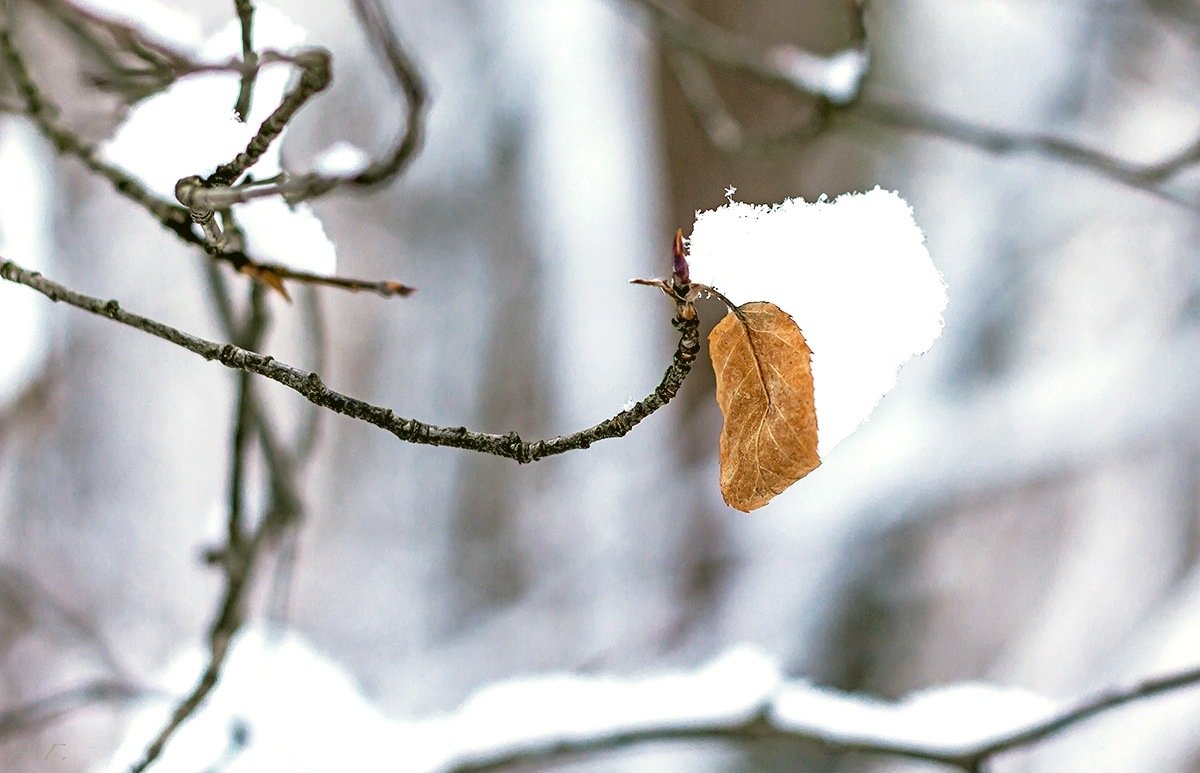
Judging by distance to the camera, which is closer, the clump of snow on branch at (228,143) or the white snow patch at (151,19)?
the clump of snow on branch at (228,143)

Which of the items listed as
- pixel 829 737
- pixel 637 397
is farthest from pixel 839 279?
pixel 637 397

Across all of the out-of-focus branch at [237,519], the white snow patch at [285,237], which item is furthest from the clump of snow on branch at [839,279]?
the out-of-focus branch at [237,519]

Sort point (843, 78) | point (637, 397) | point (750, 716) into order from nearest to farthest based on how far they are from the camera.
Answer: point (750, 716)
point (843, 78)
point (637, 397)

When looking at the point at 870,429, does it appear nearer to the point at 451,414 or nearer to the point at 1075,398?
the point at 1075,398

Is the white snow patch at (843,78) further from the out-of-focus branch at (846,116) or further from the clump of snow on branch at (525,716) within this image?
the clump of snow on branch at (525,716)

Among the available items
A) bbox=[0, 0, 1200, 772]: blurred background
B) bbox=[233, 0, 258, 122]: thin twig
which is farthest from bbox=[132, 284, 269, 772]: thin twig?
bbox=[0, 0, 1200, 772]: blurred background

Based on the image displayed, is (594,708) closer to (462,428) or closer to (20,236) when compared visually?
(462,428)

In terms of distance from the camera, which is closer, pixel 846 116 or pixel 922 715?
pixel 922 715

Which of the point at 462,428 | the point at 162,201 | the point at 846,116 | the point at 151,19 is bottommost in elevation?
the point at 462,428
